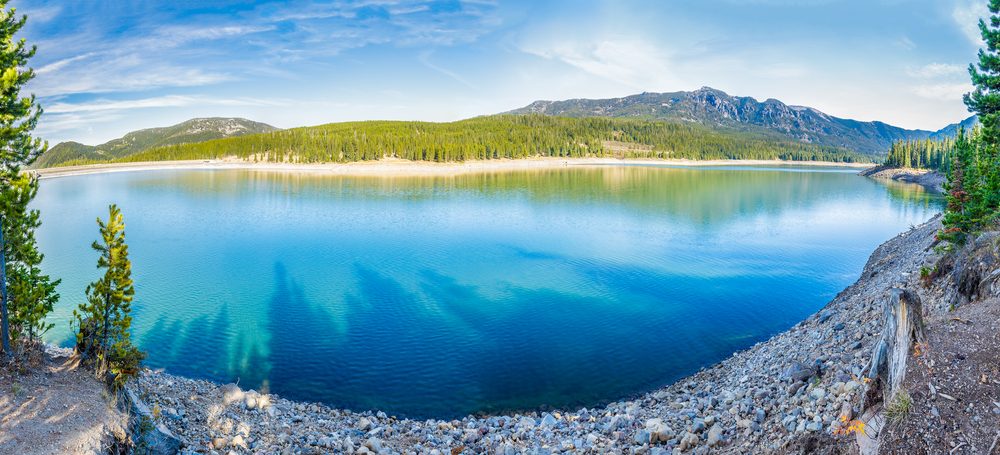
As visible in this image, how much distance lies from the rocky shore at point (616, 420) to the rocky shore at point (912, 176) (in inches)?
3952

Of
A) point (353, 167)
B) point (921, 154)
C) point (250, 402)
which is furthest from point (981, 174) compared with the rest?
point (921, 154)

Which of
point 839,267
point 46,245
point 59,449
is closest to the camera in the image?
point 59,449

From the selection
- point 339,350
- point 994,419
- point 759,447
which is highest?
point 994,419

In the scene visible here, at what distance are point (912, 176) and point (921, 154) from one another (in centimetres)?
2068

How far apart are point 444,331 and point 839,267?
→ 1075 inches

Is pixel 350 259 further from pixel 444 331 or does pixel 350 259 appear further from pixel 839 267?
pixel 839 267

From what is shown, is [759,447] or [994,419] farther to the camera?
[759,447]

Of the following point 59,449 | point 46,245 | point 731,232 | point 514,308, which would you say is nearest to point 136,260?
point 46,245

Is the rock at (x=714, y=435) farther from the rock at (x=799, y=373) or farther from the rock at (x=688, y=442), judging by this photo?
the rock at (x=799, y=373)

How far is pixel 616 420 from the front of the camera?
41.3 feet

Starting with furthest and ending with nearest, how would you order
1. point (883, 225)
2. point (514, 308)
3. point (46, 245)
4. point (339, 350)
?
1. point (883, 225)
2. point (46, 245)
3. point (514, 308)
4. point (339, 350)

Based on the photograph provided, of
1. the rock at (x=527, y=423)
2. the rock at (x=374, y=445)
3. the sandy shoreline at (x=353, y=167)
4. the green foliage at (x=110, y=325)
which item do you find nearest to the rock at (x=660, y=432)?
the rock at (x=527, y=423)

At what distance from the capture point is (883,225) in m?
51.4

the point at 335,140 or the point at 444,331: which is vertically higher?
the point at 335,140
